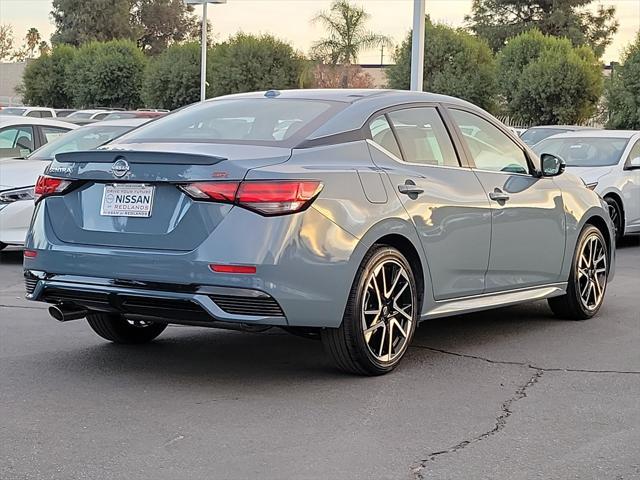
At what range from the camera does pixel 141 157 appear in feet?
19.1

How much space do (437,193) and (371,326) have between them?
1.00 metres

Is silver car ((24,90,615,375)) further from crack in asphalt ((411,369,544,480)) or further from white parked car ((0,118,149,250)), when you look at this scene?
white parked car ((0,118,149,250))

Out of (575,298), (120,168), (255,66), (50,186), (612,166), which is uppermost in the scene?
(255,66)

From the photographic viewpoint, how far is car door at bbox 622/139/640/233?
14.2m

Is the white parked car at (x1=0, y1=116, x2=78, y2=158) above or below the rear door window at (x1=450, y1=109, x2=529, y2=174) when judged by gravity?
below

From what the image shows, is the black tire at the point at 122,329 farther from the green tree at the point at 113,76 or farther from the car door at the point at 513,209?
the green tree at the point at 113,76

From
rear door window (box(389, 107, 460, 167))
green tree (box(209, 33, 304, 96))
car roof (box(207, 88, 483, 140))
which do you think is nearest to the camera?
car roof (box(207, 88, 483, 140))

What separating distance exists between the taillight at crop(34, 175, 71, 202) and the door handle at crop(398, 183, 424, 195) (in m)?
1.86

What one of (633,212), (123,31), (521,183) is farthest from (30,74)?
(521,183)

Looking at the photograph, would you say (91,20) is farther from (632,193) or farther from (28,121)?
(632,193)

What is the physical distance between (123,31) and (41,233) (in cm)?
9169

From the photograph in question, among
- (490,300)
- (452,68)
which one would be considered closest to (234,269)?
(490,300)

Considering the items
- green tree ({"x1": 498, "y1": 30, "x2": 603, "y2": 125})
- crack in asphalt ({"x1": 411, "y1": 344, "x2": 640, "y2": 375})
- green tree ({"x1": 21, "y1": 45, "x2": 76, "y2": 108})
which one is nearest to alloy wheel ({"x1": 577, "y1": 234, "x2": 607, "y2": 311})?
crack in asphalt ({"x1": 411, "y1": 344, "x2": 640, "y2": 375})

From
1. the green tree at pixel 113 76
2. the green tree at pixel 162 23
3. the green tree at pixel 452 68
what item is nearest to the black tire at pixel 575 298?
the green tree at pixel 452 68
